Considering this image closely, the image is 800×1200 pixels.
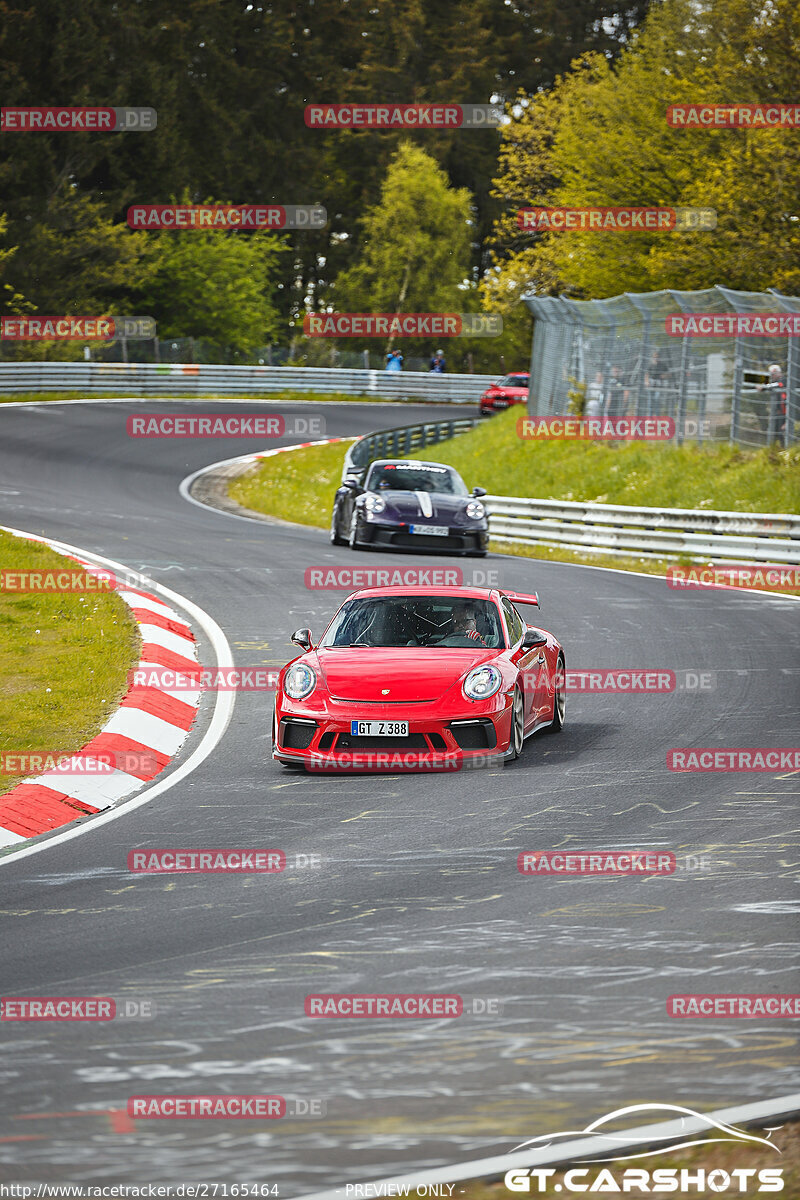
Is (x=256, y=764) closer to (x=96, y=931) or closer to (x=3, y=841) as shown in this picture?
(x=3, y=841)

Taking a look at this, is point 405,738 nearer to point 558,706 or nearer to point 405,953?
point 558,706

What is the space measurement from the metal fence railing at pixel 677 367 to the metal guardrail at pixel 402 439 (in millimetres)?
4423

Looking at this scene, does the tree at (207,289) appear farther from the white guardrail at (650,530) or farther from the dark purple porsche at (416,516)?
the dark purple porsche at (416,516)

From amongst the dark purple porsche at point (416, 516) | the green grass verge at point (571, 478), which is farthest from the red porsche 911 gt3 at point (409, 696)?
the dark purple porsche at point (416, 516)

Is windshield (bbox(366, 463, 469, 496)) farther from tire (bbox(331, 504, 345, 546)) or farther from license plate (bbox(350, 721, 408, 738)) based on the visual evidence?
license plate (bbox(350, 721, 408, 738))

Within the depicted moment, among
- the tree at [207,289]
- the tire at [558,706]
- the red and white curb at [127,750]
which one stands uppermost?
the tree at [207,289]

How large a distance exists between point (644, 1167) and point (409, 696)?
5.73m

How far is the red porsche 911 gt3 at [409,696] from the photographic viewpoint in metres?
9.77

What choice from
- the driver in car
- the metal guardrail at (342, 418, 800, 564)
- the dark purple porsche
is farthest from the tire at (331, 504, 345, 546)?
the driver in car

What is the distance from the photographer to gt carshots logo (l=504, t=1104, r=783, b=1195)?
13.4ft

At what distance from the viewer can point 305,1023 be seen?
526 centimetres

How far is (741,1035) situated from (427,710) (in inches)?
186

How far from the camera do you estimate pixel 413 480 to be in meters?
23.5

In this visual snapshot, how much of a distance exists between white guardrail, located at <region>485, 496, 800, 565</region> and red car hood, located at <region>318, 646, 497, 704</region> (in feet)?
41.5
